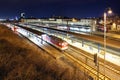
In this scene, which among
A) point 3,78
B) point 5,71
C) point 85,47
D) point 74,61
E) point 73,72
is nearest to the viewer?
point 3,78

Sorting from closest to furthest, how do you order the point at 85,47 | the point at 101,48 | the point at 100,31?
the point at 101,48 < the point at 85,47 < the point at 100,31

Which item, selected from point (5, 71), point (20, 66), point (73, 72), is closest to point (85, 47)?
point (73, 72)

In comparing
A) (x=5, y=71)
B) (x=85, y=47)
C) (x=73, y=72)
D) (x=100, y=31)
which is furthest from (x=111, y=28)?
(x=5, y=71)

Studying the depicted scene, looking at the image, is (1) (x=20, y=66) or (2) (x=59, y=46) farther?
(2) (x=59, y=46)

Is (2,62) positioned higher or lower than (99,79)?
higher

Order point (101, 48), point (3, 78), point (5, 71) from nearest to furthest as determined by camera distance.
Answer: point (3, 78)
point (5, 71)
point (101, 48)

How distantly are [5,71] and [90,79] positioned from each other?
511 cm

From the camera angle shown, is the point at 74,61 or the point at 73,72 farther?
the point at 74,61

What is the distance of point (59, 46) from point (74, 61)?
592 cm

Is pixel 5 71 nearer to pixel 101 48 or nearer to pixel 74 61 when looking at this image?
pixel 74 61

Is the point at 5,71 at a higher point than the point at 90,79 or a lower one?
higher

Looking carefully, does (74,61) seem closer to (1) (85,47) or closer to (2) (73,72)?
(2) (73,72)

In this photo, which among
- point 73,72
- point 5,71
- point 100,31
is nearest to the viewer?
point 5,71

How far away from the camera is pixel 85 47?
24.9 metres
